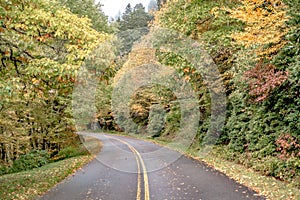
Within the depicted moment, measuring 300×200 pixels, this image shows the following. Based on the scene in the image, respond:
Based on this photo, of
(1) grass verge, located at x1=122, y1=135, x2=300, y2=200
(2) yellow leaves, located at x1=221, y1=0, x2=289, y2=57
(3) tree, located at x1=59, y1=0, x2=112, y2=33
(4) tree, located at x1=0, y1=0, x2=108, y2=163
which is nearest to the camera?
(4) tree, located at x1=0, y1=0, x2=108, y2=163

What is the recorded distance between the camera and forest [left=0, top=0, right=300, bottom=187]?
7.09 metres

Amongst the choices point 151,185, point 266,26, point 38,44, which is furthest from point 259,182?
point 38,44

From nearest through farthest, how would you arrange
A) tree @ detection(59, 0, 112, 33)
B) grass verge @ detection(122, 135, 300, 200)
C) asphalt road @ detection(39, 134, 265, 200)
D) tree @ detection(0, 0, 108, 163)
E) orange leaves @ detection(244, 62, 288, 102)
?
tree @ detection(0, 0, 108, 163)
grass verge @ detection(122, 135, 300, 200)
asphalt road @ detection(39, 134, 265, 200)
orange leaves @ detection(244, 62, 288, 102)
tree @ detection(59, 0, 112, 33)

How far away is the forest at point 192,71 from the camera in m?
7.09

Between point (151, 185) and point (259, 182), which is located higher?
point (259, 182)

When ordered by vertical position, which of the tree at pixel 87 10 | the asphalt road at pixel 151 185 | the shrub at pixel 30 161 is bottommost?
the shrub at pixel 30 161

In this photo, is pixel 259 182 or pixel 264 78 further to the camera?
pixel 264 78

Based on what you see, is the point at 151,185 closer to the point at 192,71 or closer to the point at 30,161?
the point at 192,71

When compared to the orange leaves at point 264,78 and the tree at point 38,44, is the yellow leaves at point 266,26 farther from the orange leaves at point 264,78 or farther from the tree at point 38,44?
the tree at point 38,44

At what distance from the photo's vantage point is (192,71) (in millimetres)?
17562

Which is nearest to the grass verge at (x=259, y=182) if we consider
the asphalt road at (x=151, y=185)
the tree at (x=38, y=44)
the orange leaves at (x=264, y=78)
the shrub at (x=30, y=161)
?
the asphalt road at (x=151, y=185)

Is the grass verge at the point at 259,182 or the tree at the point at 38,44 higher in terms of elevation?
the tree at the point at 38,44

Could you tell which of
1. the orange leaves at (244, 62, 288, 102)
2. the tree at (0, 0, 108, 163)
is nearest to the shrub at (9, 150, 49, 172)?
Result: the tree at (0, 0, 108, 163)

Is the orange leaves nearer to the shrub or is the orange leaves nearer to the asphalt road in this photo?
the asphalt road
